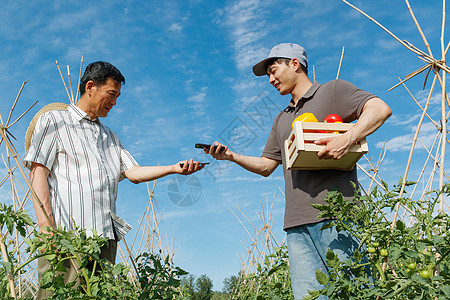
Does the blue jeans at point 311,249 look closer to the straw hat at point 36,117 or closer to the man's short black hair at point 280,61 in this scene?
the man's short black hair at point 280,61

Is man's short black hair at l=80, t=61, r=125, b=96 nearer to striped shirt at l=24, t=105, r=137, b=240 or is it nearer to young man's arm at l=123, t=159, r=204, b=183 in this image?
striped shirt at l=24, t=105, r=137, b=240

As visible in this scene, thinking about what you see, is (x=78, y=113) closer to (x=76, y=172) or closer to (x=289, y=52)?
(x=76, y=172)

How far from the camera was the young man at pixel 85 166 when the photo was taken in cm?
168

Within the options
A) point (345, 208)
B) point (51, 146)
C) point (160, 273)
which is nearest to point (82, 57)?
point (51, 146)

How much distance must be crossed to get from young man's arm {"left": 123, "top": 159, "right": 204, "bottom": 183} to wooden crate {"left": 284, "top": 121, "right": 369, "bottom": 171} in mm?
559

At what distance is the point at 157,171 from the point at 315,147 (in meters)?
0.89

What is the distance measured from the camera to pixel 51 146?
1.73 m

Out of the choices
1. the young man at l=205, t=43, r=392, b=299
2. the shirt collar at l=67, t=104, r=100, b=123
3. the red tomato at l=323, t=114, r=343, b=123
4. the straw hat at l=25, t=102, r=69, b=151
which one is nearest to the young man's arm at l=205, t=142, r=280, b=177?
the young man at l=205, t=43, r=392, b=299

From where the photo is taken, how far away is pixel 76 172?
175 cm

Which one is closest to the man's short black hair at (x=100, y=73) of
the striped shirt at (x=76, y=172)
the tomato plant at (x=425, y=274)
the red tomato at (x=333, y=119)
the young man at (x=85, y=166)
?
the young man at (x=85, y=166)

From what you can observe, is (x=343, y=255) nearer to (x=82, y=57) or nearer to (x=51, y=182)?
(x=51, y=182)

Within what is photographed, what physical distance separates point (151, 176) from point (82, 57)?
123 centimetres

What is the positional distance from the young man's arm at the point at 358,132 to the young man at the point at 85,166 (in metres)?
0.72

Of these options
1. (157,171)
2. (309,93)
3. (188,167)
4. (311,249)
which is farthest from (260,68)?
(311,249)
